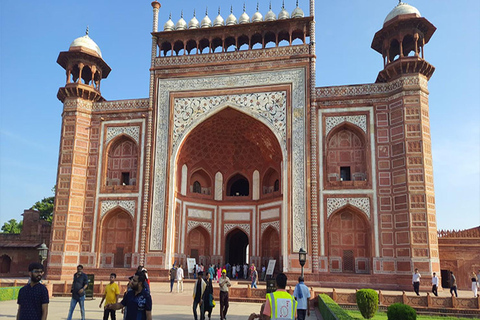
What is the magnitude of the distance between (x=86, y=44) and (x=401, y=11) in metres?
15.3

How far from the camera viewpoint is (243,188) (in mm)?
25562

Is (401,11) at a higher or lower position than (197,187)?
higher

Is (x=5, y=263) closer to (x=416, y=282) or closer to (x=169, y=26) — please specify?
(x=169, y=26)

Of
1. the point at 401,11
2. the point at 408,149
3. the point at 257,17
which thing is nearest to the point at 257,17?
the point at 257,17

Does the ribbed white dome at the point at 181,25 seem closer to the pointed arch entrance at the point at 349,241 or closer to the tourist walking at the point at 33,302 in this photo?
the pointed arch entrance at the point at 349,241

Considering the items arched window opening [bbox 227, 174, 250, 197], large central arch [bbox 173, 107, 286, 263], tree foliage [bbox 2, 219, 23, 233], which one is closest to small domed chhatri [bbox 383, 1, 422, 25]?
large central arch [bbox 173, 107, 286, 263]

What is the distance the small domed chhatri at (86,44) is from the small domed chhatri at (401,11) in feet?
47.0

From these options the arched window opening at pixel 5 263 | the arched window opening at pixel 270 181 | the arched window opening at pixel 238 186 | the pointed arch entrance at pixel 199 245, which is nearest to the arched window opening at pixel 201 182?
the arched window opening at pixel 238 186

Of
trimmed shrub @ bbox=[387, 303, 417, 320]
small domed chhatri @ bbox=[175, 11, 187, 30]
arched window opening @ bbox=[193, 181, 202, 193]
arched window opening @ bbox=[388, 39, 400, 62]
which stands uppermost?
small domed chhatri @ bbox=[175, 11, 187, 30]

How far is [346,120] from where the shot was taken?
19.9 m

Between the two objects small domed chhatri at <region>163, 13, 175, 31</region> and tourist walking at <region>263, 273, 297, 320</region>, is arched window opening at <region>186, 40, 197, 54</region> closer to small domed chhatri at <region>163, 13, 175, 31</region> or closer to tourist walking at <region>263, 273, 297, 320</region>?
small domed chhatri at <region>163, 13, 175, 31</region>

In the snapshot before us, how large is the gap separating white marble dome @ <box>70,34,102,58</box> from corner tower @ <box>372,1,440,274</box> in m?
14.0

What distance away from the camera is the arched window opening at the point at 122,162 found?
22.2 meters

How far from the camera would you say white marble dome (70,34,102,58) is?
22.5 meters
